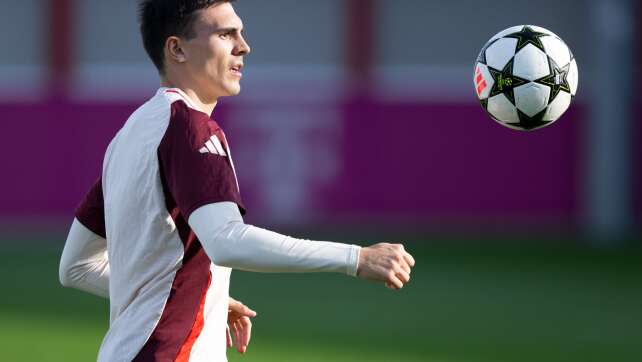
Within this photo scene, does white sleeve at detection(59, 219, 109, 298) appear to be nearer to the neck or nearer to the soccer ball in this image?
the neck

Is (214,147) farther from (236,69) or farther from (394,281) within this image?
(394,281)

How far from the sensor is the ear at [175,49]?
4.46 m

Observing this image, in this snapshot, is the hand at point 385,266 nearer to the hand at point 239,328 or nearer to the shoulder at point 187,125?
the shoulder at point 187,125

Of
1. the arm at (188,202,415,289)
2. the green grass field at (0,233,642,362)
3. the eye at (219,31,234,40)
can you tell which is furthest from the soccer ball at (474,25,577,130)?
the green grass field at (0,233,642,362)

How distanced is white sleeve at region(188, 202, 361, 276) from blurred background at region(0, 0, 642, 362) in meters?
10.1

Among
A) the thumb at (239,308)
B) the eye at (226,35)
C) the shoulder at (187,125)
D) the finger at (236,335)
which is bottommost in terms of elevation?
the finger at (236,335)

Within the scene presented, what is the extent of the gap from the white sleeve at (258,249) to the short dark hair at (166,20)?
0.77 meters

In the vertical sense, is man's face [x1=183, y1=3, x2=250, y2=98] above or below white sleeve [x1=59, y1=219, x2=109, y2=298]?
above

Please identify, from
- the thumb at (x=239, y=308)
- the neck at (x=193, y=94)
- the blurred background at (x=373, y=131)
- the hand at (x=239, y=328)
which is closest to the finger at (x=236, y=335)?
the hand at (x=239, y=328)

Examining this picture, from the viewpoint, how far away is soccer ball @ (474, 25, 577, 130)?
18.5 feet

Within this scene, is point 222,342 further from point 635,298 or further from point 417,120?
point 417,120

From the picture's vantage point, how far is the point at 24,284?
42.3 feet

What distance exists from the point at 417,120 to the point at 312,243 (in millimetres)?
15636

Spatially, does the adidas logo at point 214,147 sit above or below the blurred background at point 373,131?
below
